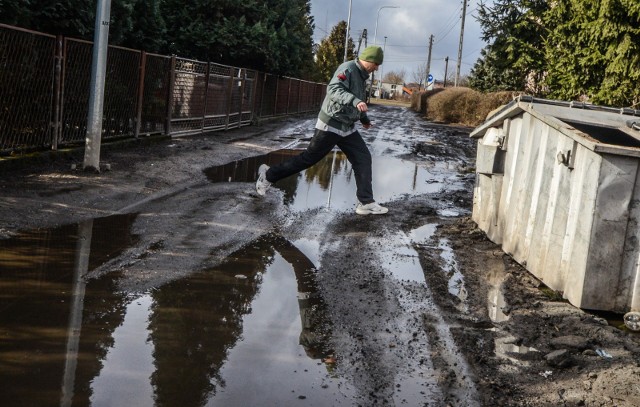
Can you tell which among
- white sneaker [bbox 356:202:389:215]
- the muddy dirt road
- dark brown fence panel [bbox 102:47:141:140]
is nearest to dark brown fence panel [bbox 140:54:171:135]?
dark brown fence panel [bbox 102:47:141:140]

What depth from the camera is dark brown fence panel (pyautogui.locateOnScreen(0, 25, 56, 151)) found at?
8.49 meters

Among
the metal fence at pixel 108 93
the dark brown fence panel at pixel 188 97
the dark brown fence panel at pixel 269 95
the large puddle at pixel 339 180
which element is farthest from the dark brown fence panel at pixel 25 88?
the dark brown fence panel at pixel 269 95

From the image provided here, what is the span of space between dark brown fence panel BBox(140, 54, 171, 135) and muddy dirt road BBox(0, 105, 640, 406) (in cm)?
544

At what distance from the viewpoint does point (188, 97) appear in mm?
16047

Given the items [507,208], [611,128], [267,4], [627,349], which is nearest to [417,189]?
[507,208]

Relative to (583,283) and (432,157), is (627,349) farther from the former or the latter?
(432,157)

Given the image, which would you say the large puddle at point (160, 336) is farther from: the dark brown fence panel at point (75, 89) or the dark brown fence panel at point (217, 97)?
the dark brown fence panel at point (217, 97)

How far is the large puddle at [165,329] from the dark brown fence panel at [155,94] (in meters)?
7.79

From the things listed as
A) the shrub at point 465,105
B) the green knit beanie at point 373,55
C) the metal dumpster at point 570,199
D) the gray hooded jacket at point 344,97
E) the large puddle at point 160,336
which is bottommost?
the large puddle at point 160,336

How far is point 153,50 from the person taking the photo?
14961mm

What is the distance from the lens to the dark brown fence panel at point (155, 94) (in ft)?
44.8

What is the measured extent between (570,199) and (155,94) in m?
10.9

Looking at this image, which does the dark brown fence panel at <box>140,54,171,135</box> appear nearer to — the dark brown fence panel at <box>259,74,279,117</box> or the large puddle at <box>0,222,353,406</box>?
the large puddle at <box>0,222,353,406</box>

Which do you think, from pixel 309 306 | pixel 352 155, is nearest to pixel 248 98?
pixel 352 155
